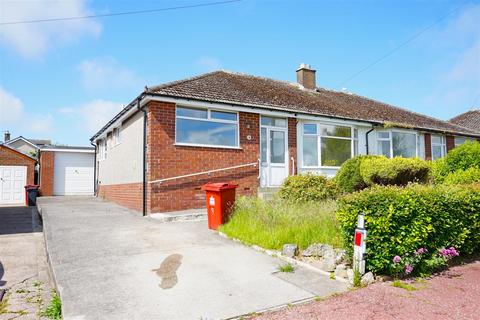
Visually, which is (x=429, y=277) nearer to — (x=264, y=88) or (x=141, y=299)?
(x=141, y=299)

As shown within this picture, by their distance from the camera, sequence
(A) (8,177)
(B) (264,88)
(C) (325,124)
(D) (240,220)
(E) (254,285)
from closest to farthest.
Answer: (E) (254,285) → (D) (240,220) → (C) (325,124) → (B) (264,88) → (A) (8,177)

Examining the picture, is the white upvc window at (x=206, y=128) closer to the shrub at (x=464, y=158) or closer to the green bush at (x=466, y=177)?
the green bush at (x=466, y=177)

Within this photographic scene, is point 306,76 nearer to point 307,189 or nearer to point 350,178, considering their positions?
point 350,178

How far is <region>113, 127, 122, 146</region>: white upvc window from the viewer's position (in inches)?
565

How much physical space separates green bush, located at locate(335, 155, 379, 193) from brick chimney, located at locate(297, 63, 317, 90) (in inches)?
320

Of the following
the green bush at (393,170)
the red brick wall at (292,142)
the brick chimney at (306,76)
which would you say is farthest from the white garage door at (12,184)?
the green bush at (393,170)

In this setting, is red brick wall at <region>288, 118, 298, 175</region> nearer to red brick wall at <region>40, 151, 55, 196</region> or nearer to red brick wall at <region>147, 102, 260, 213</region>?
red brick wall at <region>147, 102, 260, 213</region>

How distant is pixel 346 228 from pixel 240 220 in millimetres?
2902

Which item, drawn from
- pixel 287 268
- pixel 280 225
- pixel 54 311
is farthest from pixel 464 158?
pixel 54 311

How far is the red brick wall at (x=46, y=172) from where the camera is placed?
20.5 m

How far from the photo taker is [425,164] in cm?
1155

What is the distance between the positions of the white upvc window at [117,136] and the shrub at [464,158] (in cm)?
1200

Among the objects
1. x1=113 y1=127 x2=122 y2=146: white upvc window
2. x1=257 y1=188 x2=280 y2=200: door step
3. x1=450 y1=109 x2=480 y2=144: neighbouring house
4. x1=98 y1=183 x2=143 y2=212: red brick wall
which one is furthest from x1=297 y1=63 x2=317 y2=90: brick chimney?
x1=450 y1=109 x2=480 y2=144: neighbouring house

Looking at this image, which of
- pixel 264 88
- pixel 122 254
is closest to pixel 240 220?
pixel 122 254
